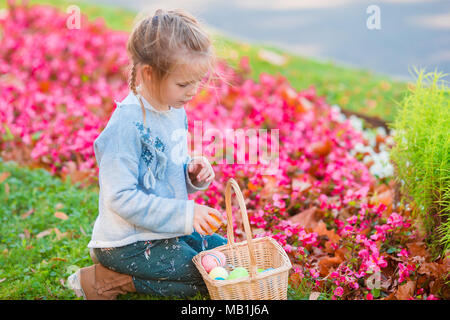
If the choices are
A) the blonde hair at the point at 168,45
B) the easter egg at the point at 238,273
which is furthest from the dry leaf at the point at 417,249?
the blonde hair at the point at 168,45

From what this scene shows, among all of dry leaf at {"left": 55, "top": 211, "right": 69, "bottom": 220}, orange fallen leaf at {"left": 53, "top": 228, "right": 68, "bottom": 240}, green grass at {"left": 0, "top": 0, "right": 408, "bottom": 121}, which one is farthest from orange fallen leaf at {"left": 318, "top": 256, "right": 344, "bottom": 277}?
green grass at {"left": 0, "top": 0, "right": 408, "bottom": 121}

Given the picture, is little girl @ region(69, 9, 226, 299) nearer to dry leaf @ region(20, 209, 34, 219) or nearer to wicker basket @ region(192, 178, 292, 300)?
wicker basket @ region(192, 178, 292, 300)

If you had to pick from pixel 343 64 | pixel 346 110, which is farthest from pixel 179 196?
pixel 343 64

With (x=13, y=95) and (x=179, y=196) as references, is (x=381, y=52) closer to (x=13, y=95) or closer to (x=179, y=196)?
(x=13, y=95)

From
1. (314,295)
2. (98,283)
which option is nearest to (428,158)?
(314,295)

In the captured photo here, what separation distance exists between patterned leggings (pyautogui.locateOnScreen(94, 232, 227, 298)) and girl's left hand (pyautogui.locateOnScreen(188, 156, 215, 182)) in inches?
13.2

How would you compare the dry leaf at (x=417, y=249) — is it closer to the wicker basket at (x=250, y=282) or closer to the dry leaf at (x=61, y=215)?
the wicker basket at (x=250, y=282)

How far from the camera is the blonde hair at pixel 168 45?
201 cm

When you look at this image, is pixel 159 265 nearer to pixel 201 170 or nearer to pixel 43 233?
pixel 201 170

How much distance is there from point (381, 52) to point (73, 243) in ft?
20.8

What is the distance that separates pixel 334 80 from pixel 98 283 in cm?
479

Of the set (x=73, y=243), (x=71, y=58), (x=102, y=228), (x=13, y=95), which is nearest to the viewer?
(x=102, y=228)

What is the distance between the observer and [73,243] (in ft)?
9.33

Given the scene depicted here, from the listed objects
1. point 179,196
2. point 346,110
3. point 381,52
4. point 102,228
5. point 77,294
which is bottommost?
point 77,294
